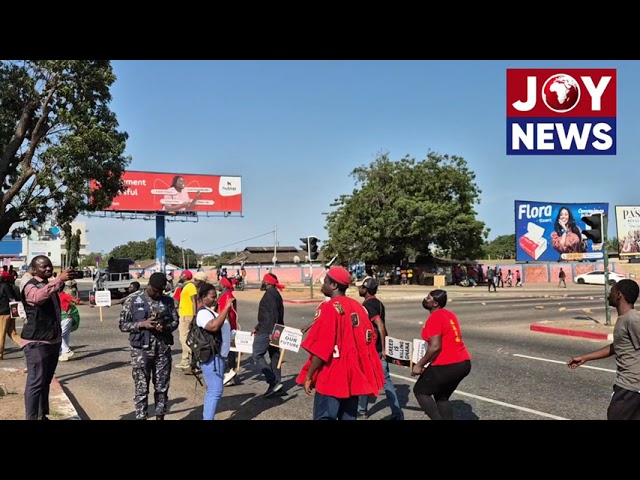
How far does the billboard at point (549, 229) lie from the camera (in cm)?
4588

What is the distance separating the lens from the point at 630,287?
4191 millimetres

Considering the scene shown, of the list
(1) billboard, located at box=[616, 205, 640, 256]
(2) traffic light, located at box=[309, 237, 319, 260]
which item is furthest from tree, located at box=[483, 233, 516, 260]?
(2) traffic light, located at box=[309, 237, 319, 260]

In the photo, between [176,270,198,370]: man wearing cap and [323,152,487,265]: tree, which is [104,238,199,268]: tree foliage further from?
[176,270,198,370]: man wearing cap

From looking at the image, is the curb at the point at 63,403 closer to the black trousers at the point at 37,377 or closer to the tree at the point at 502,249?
the black trousers at the point at 37,377

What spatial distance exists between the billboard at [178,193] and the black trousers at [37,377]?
45.3 m

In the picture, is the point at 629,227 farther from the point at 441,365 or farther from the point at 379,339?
the point at 441,365

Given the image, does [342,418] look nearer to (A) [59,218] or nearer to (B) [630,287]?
(B) [630,287]

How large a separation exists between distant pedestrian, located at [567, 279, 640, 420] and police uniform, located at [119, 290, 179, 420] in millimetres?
4095

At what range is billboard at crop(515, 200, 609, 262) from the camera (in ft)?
151

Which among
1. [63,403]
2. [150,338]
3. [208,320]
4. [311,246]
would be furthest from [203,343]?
[311,246]

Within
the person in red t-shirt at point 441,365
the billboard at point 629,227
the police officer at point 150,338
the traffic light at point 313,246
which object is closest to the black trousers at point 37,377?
the police officer at point 150,338

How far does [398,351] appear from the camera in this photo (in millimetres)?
5832

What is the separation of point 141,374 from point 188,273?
3712mm

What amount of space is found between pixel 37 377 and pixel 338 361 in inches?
134
